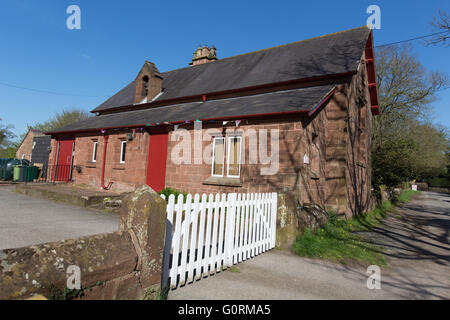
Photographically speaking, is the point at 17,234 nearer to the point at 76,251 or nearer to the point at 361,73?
the point at 76,251

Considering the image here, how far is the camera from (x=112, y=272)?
8.65 feet

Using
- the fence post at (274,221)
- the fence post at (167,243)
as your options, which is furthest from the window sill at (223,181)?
the fence post at (167,243)

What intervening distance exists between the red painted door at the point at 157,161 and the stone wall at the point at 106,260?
936 centimetres

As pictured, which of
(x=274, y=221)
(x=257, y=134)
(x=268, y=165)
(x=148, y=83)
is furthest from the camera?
(x=148, y=83)

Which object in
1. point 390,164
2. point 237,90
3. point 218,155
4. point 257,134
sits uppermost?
point 237,90

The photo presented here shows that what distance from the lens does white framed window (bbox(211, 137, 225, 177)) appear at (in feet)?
35.0

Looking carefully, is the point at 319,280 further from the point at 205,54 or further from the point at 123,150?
the point at 205,54

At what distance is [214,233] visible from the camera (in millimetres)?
4395

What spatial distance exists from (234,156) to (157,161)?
13.8ft

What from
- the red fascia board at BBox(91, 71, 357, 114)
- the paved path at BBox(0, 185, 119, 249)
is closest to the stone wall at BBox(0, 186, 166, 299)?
the paved path at BBox(0, 185, 119, 249)

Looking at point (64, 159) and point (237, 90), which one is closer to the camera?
point (237, 90)

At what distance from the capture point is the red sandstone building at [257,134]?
935cm

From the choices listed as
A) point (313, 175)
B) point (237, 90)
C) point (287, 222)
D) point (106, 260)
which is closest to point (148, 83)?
point (237, 90)

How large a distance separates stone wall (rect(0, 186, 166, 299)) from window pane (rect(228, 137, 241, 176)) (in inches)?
284
